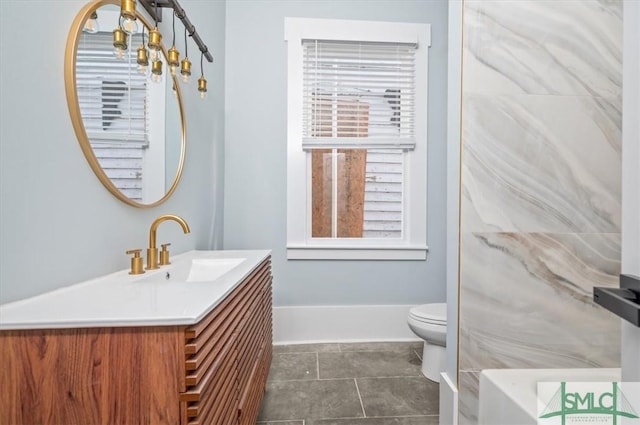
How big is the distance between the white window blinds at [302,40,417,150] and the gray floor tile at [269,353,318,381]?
1585mm

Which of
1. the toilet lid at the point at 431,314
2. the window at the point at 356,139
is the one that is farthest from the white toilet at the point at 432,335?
the window at the point at 356,139

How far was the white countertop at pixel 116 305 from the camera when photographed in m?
0.67

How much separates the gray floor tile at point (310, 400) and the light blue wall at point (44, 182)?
1071 millimetres

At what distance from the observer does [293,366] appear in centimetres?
201

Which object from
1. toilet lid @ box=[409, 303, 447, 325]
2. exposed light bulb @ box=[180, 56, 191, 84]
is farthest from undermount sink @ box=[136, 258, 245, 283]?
toilet lid @ box=[409, 303, 447, 325]

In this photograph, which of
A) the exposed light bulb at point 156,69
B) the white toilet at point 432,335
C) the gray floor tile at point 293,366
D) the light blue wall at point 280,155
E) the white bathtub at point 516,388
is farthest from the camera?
the light blue wall at point 280,155

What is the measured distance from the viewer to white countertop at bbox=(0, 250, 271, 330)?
2.21 feet

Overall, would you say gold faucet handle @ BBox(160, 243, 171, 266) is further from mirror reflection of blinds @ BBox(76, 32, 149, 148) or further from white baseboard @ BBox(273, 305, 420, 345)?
white baseboard @ BBox(273, 305, 420, 345)

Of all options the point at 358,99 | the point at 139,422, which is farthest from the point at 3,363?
the point at 358,99

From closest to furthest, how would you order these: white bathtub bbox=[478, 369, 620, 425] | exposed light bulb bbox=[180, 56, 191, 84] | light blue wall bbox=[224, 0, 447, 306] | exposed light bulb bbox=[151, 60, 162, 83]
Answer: white bathtub bbox=[478, 369, 620, 425]
exposed light bulb bbox=[151, 60, 162, 83]
exposed light bulb bbox=[180, 56, 191, 84]
light blue wall bbox=[224, 0, 447, 306]

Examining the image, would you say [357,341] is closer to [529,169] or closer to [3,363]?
[529,169]

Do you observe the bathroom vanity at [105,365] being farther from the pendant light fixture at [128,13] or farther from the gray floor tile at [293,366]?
the gray floor tile at [293,366]

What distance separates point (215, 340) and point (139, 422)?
0.74ft

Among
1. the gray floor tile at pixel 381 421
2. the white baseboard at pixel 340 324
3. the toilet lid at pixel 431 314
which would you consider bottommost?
the gray floor tile at pixel 381 421
